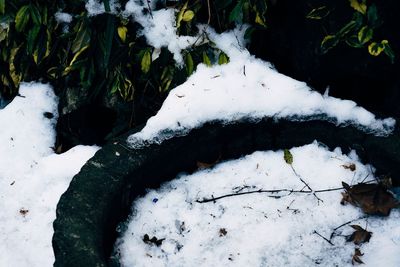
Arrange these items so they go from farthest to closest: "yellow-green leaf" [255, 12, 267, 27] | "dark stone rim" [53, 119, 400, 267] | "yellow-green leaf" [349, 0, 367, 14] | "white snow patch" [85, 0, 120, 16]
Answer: "white snow patch" [85, 0, 120, 16] < "yellow-green leaf" [255, 12, 267, 27] < "yellow-green leaf" [349, 0, 367, 14] < "dark stone rim" [53, 119, 400, 267]

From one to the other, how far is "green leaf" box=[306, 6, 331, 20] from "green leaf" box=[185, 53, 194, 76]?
1.92ft

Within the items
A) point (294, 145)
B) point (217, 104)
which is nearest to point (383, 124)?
point (294, 145)

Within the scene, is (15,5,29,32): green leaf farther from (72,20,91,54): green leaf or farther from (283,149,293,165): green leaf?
(283,149,293,165): green leaf

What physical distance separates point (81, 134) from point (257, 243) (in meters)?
1.21

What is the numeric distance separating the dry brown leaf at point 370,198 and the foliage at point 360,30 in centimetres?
57

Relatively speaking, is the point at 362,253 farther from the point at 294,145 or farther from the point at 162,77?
the point at 162,77

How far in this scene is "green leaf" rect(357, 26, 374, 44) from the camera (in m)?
1.83

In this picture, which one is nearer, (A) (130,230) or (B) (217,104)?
(A) (130,230)

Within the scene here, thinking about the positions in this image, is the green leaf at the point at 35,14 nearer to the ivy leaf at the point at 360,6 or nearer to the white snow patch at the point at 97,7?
the white snow patch at the point at 97,7

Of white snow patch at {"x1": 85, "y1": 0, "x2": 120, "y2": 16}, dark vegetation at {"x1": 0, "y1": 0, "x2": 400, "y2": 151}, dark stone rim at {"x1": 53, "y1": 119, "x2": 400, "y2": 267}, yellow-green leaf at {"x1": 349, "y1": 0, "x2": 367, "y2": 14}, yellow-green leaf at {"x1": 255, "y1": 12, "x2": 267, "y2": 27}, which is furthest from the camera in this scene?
white snow patch at {"x1": 85, "y1": 0, "x2": 120, "y2": 16}

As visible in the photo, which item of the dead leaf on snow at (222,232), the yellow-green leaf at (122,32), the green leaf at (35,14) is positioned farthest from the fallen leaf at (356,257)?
the green leaf at (35,14)

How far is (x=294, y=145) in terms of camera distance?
204 cm

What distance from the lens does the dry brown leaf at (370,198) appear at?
183 centimetres

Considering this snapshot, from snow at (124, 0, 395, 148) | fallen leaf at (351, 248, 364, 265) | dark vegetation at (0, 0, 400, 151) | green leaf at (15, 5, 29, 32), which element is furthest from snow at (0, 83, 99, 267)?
fallen leaf at (351, 248, 364, 265)
